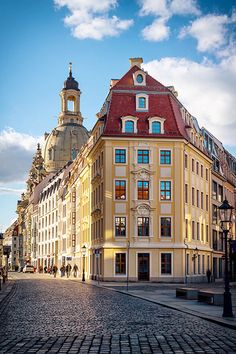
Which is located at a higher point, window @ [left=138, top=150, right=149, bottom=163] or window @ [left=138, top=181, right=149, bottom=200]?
window @ [left=138, top=150, right=149, bottom=163]

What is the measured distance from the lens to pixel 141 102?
6350 cm

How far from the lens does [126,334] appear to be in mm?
16281

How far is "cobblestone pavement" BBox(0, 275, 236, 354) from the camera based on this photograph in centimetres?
1379

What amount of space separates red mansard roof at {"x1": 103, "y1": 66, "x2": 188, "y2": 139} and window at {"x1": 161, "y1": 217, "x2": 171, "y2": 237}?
796 cm

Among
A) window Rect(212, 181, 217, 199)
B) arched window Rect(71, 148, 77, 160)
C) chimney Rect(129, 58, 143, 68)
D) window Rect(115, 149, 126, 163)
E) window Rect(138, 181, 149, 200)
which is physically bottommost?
window Rect(138, 181, 149, 200)

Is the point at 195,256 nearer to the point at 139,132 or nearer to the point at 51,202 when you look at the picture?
the point at 139,132

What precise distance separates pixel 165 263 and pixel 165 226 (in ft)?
11.5

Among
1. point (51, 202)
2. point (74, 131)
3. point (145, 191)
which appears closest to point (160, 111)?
point (145, 191)

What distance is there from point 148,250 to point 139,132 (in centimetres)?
1133

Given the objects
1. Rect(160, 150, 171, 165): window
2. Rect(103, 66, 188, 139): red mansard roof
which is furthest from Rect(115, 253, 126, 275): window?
Rect(103, 66, 188, 139): red mansard roof

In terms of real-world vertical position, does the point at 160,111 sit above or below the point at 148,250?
above

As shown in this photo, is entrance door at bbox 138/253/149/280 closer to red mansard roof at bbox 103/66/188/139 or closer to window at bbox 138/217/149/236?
window at bbox 138/217/149/236

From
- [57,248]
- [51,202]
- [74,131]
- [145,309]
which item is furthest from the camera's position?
[74,131]

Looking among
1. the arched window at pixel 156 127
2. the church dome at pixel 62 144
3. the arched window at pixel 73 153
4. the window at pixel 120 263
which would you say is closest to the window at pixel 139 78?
the arched window at pixel 156 127
